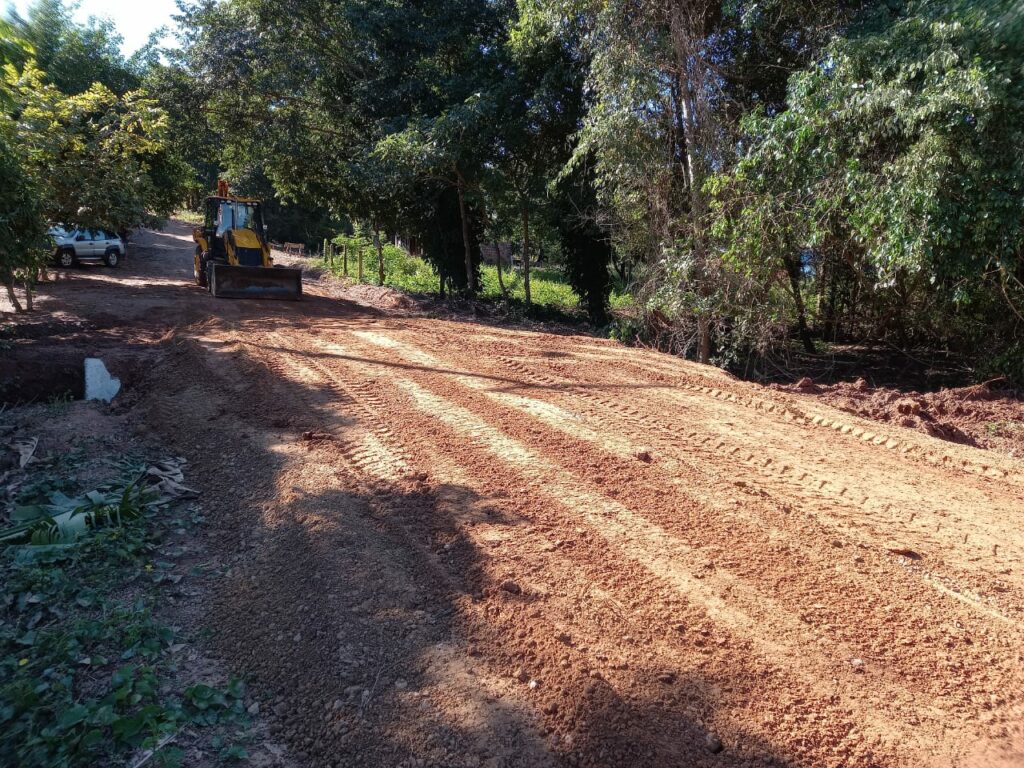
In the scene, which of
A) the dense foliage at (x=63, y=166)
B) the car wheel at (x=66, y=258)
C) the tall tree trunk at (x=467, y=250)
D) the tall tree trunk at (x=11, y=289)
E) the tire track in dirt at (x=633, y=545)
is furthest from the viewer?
the car wheel at (x=66, y=258)

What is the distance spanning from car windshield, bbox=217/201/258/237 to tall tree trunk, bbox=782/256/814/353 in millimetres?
12522

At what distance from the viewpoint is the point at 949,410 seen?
8578 millimetres

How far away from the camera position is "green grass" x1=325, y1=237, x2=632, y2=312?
20.5 metres

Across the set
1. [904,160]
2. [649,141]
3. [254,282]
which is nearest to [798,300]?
[649,141]

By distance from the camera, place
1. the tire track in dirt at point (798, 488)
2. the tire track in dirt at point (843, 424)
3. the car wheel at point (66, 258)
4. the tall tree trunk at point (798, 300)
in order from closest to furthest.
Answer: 1. the tire track in dirt at point (798, 488)
2. the tire track in dirt at point (843, 424)
3. the tall tree trunk at point (798, 300)
4. the car wheel at point (66, 258)

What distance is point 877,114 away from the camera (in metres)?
7.71

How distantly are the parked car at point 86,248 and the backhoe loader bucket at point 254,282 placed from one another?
9.00m

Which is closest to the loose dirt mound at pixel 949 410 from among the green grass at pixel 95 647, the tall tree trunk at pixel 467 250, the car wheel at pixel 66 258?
the green grass at pixel 95 647

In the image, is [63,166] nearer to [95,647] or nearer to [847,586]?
[95,647]

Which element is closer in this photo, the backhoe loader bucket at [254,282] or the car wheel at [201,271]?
the backhoe loader bucket at [254,282]

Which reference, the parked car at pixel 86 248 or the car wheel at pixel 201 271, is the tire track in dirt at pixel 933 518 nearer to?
the car wheel at pixel 201 271

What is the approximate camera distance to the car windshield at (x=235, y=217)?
52.0 feet

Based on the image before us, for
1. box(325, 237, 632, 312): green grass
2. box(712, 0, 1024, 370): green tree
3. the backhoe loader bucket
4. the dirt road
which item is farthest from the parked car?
box(712, 0, 1024, 370): green tree

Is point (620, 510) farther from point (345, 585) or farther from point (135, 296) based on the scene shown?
point (135, 296)
